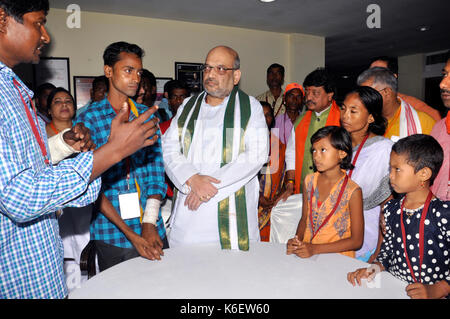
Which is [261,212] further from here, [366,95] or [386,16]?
[386,16]

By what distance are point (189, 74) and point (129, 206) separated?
4864mm

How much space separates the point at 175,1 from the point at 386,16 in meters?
4.04

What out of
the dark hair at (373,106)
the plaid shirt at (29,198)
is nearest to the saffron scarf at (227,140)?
the dark hair at (373,106)

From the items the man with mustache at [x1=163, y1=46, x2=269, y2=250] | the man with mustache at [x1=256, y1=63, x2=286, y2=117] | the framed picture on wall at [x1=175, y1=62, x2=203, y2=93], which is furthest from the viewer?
the framed picture on wall at [x1=175, y1=62, x2=203, y2=93]

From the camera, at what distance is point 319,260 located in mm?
1375

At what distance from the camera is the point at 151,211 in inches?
70.0

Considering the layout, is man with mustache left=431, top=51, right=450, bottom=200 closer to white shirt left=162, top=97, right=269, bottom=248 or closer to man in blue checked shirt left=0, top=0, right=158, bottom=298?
white shirt left=162, top=97, right=269, bottom=248

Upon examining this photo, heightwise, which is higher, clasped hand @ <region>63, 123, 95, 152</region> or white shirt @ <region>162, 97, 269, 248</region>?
clasped hand @ <region>63, 123, 95, 152</region>

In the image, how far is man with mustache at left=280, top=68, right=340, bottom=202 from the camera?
296cm

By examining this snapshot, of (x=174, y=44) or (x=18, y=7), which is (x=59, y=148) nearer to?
(x=18, y=7)

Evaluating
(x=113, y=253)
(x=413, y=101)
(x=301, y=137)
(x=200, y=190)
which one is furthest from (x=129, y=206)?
(x=413, y=101)

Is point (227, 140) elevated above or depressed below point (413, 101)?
below

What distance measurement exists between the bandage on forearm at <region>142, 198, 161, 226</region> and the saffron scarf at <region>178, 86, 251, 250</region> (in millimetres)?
365

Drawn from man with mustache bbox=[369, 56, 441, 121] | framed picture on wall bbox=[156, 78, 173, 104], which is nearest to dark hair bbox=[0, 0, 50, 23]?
man with mustache bbox=[369, 56, 441, 121]
